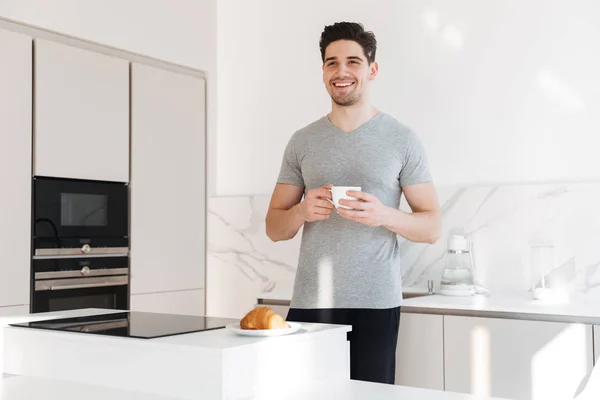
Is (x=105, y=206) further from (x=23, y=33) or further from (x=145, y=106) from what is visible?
(x=23, y=33)

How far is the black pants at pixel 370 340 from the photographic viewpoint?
2213 mm

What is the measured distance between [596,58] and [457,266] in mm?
975

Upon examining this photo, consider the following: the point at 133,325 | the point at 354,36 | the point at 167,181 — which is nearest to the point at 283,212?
the point at 354,36

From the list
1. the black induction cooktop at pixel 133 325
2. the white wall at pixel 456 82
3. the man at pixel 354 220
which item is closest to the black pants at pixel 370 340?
the man at pixel 354 220

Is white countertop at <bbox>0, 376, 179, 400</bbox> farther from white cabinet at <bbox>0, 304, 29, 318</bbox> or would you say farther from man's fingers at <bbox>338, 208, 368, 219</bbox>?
white cabinet at <bbox>0, 304, 29, 318</bbox>

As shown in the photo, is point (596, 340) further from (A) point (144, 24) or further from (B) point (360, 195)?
(A) point (144, 24)

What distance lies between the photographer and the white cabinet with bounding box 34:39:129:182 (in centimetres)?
319

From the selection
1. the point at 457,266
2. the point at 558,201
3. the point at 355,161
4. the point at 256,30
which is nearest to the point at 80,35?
the point at 256,30

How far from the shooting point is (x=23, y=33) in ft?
10.3

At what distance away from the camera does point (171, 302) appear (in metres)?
3.78

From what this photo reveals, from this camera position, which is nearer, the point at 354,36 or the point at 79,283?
the point at 354,36

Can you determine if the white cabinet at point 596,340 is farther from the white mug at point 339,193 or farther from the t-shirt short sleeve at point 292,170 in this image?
the t-shirt short sleeve at point 292,170

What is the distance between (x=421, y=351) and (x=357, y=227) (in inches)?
26.0

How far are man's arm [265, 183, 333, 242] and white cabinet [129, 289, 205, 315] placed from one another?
1342 millimetres
